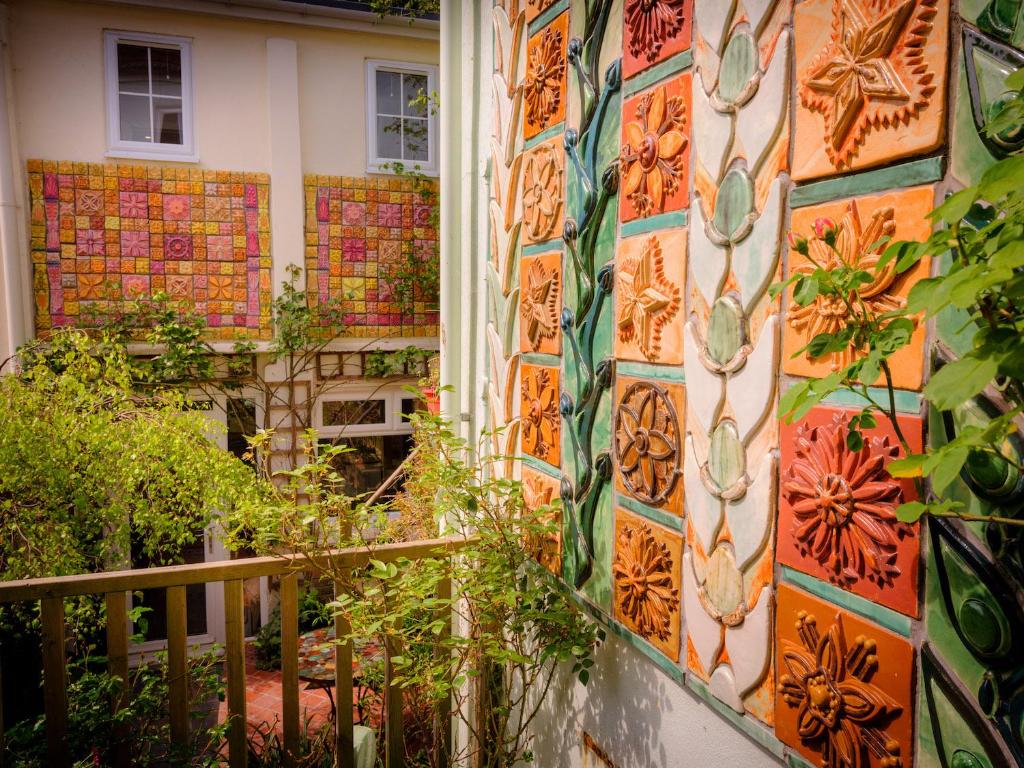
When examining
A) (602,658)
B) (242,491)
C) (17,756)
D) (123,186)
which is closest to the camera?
(602,658)

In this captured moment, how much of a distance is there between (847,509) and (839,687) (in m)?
0.27

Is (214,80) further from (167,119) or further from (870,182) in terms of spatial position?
(870,182)

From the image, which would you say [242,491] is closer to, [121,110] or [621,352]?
[621,352]

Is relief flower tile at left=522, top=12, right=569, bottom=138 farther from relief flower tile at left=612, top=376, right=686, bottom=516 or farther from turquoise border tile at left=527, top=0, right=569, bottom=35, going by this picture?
relief flower tile at left=612, top=376, right=686, bottom=516

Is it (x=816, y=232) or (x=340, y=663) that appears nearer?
(x=816, y=232)

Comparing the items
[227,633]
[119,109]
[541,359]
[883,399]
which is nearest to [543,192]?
[541,359]

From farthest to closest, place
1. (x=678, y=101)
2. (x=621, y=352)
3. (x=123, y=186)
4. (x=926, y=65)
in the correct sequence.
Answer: (x=123, y=186), (x=621, y=352), (x=678, y=101), (x=926, y=65)

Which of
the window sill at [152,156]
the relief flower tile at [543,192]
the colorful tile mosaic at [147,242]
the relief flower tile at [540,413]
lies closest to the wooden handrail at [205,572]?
the relief flower tile at [540,413]

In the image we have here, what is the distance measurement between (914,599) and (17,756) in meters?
2.51

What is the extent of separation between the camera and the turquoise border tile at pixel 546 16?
1.91 meters

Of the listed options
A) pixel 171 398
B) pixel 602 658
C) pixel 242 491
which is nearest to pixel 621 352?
pixel 602 658

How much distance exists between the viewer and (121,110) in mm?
5625

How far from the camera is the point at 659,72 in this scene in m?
1.52

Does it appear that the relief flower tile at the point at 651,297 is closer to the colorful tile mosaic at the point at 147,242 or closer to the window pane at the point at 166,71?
the colorful tile mosaic at the point at 147,242
